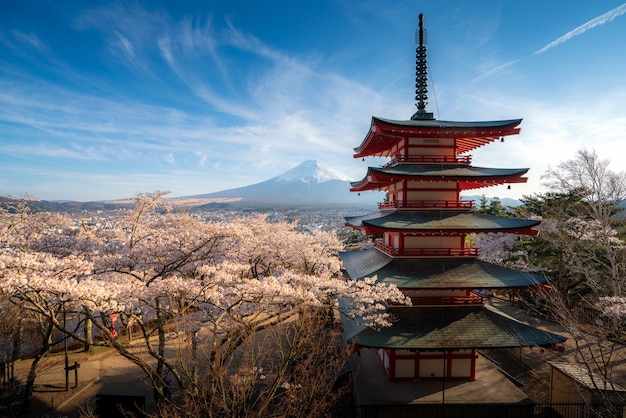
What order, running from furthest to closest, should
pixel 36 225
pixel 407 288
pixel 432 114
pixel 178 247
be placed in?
pixel 36 225 → pixel 432 114 → pixel 178 247 → pixel 407 288

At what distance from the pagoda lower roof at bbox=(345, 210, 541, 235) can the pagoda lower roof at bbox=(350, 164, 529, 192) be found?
1.44 metres

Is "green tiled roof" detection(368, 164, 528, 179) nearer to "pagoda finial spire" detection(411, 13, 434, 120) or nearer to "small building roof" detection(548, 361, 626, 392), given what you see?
"pagoda finial spire" detection(411, 13, 434, 120)

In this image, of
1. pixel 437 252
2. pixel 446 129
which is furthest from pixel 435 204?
pixel 446 129

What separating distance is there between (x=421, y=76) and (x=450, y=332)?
36.5ft

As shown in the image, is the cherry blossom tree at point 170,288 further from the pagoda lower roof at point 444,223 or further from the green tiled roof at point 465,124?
Answer: the green tiled roof at point 465,124

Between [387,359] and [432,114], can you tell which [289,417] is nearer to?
[387,359]

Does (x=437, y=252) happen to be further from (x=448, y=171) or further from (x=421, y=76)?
(x=421, y=76)

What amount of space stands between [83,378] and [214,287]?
1009 cm

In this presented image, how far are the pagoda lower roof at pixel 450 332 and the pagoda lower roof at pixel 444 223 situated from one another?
123 inches

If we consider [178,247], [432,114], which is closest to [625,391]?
[432,114]

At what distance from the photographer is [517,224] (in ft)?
36.6

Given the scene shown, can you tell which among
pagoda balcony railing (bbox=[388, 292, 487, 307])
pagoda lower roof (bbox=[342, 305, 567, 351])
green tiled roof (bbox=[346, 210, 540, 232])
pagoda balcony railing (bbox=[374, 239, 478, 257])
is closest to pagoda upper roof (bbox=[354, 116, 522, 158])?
green tiled roof (bbox=[346, 210, 540, 232])

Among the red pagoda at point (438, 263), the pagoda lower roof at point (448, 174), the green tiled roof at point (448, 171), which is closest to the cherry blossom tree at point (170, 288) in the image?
the red pagoda at point (438, 263)

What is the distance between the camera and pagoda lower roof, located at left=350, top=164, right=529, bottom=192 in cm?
1177
